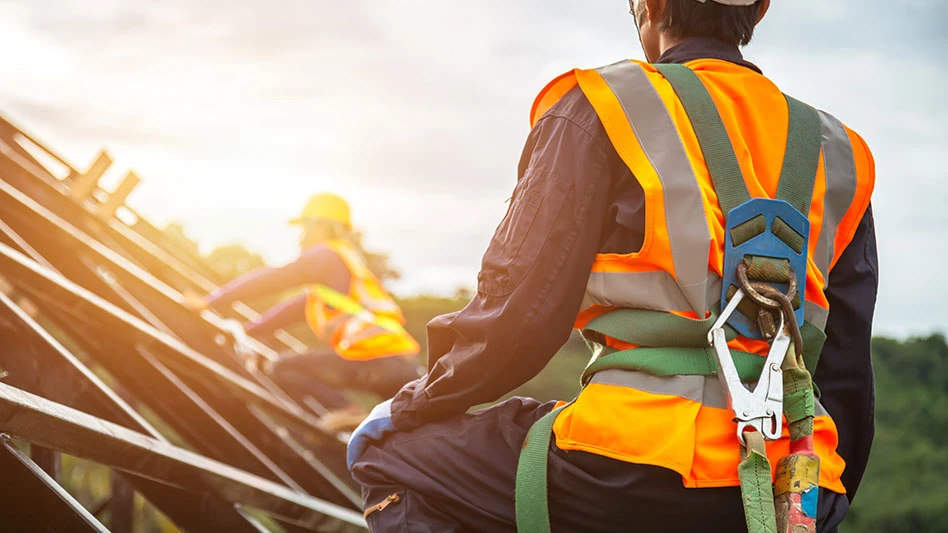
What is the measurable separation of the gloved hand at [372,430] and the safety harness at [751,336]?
0.31 meters

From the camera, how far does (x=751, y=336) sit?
170cm

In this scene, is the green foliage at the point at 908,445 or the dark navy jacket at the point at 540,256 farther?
the green foliage at the point at 908,445

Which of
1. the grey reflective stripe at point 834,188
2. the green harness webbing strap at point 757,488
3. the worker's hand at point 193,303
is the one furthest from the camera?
the worker's hand at point 193,303

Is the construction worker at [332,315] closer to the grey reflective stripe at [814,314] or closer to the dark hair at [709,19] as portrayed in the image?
the dark hair at [709,19]

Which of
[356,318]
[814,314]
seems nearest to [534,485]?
[814,314]

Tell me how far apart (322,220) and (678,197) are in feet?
17.0

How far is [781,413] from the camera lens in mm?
1646

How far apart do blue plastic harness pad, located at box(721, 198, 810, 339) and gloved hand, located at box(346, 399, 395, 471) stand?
2.26 feet

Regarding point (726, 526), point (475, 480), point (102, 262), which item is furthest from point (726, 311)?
point (102, 262)

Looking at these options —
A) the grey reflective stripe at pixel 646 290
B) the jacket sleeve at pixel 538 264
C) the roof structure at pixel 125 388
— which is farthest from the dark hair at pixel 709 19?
the roof structure at pixel 125 388

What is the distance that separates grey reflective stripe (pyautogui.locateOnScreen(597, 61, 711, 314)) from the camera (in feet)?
5.42

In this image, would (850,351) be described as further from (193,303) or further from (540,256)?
(193,303)

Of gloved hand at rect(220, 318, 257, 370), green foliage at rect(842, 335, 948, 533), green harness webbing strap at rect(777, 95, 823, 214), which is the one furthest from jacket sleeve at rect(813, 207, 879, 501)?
green foliage at rect(842, 335, 948, 533)

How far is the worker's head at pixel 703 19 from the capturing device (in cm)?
199
